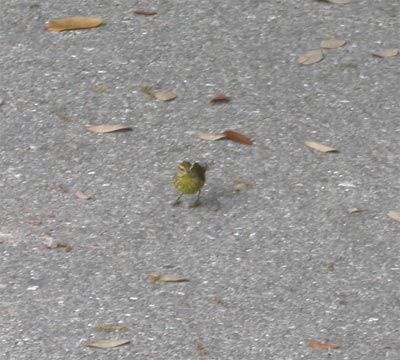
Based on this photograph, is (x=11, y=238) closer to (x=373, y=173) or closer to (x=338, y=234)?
(x=338, y=234)

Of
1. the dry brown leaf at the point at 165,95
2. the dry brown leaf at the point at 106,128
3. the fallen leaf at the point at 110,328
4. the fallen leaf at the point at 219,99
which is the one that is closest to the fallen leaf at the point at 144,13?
the dry brown leaf at the point at 165,95

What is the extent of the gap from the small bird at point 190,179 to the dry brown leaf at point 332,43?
1.52m

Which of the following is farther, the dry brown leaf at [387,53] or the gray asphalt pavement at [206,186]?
the dry brown leaf at [387,53]

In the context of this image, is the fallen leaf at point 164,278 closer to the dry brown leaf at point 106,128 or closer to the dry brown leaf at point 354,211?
the dry brown leaf at point 354,211

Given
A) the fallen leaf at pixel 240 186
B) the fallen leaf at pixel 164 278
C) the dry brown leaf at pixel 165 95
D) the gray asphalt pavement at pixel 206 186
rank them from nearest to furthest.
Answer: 1. the gray asphalt pavement at pixel 206 186
2. the fallen leaf at pixel 164 278
3. the fallen leaf at pixel 240 186
4. the dry brown leaf at pixel 165 95

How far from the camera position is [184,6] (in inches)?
248

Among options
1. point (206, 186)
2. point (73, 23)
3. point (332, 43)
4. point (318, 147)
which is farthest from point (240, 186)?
point (73, 23)

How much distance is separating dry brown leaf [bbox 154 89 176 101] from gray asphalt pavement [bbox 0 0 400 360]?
43 mm

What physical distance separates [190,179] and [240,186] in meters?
0.33

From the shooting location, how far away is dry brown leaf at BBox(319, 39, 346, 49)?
6.00 meters

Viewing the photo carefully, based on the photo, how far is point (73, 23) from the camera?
19.7 feet

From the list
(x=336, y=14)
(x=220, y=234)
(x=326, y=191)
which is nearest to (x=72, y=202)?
(x=220, y=234)

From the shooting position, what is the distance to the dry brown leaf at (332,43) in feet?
19.7

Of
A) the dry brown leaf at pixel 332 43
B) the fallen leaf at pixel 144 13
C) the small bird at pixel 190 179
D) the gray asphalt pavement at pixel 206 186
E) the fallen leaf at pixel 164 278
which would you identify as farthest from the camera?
the fallen leaf at pixel 144 13
